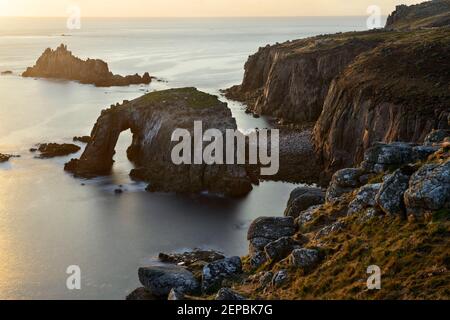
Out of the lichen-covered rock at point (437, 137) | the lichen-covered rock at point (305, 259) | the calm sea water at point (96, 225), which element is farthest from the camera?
the calm sea water at point (96, 225)

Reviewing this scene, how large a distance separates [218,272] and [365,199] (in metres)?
11.9

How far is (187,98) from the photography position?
9450 cm

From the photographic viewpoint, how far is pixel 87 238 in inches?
2643

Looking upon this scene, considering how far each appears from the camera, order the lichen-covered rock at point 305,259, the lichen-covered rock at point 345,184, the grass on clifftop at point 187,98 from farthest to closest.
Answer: the grass on clifftop at point 187,98 → the lichen-covered rock at point 345,184 → the lichen-covered rock at point 305,259

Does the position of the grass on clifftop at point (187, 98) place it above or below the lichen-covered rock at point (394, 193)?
above

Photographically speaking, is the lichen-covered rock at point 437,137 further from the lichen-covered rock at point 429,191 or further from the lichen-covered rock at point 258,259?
the lichen-covered rock at point 258,259

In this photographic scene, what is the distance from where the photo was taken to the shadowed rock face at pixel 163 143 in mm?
81375

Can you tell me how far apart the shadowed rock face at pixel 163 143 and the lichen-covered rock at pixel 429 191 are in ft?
149

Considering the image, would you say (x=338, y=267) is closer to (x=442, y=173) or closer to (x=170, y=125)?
(x=442, y=173)

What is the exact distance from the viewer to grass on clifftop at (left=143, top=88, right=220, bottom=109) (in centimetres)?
9156

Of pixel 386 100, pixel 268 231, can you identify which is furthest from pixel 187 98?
pixel 268 231

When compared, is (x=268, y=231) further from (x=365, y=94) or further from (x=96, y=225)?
(x=365, y=94)

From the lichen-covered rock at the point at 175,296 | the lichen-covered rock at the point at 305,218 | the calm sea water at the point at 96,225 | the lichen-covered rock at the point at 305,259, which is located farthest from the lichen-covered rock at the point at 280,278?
the calm sea water at the point at 96,225

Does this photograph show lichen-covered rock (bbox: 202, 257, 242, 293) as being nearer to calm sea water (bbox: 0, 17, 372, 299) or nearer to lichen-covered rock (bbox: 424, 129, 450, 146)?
calm sea water (bbox: 0, 17, 372, 299)
